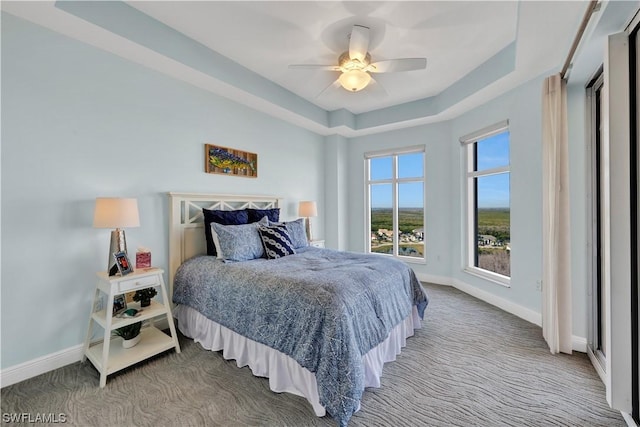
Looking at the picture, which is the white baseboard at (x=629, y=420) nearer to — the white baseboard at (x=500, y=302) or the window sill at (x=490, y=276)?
the white baseboard at (x=500, y=302)

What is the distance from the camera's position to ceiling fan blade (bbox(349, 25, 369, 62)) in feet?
7.24

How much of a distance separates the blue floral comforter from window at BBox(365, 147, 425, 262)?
2.28m

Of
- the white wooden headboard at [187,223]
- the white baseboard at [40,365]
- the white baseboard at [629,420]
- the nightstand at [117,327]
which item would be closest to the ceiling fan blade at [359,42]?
the white wooden headboard at [187,223]

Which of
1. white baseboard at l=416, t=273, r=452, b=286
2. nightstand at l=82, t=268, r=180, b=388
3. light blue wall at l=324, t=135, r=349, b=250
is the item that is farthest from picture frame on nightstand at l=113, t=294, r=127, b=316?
white baseboard at l=416, t=273, r=452, b=286

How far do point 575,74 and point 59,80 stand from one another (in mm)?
4107

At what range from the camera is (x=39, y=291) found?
78.5 inches

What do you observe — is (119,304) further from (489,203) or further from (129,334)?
(489,203)

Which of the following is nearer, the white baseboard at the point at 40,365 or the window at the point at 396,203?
the white baseboard at the point at 40,365

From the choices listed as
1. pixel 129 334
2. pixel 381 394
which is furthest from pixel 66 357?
pixel 381 394

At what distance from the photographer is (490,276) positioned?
Answer: 3.52 metres

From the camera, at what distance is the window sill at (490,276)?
3.27 metres

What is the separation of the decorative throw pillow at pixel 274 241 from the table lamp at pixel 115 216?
3.67 ft

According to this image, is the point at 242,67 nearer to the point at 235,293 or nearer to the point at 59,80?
the point at 59,80

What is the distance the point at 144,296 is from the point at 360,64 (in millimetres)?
2795
